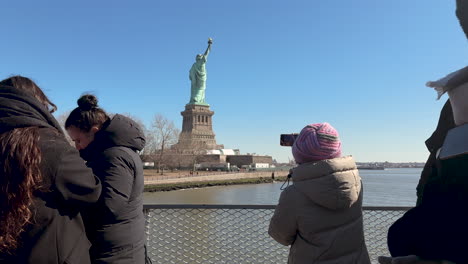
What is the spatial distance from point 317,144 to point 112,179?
43.0 inches

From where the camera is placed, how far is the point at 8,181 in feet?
4.27

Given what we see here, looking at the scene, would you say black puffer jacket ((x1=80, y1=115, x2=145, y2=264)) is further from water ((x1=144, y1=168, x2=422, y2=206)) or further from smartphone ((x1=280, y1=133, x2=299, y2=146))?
water ((x1=144, y1=168, x2=422, y2=206))

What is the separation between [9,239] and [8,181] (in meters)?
0.22

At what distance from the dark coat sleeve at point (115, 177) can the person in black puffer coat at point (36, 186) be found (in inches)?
10.1

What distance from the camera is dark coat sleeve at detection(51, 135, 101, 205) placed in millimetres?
1394

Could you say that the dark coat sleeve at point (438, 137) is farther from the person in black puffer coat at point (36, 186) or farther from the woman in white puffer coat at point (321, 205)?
the person in black puffer coat at point (36, 186)

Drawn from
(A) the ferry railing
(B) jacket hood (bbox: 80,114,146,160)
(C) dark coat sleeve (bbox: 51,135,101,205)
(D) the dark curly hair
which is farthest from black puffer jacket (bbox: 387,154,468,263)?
(A) the ferry railing

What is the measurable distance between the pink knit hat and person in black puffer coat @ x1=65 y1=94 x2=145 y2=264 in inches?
37.3

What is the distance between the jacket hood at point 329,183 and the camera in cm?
169

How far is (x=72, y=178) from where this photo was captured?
1.42 m

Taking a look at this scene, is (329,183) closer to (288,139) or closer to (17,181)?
(288,139)

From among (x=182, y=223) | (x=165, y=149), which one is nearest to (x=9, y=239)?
(x=182, y=223)

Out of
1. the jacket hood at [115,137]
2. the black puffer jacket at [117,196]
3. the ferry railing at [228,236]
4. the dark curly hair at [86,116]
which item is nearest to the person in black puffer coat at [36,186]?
the black puffer jacket at [117,196]

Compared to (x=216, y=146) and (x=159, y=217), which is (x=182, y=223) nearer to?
(x=159, y=217)
